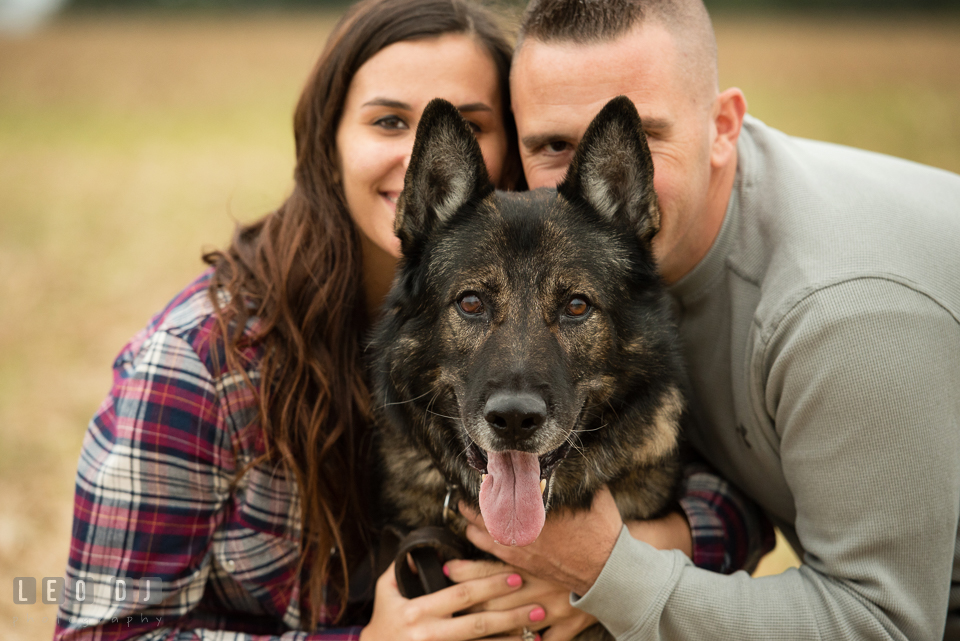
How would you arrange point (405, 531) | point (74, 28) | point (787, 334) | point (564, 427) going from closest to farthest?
point (564, 427)
point (787, 334)
point (405, 531)
point (74, 28)

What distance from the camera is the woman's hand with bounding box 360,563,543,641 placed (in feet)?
8.15

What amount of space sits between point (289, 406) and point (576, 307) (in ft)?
3.54

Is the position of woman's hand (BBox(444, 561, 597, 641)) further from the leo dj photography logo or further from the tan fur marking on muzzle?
the leo dj photography logo

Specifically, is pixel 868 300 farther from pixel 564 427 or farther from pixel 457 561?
pixel 457 561

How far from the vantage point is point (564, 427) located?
222 centimetres

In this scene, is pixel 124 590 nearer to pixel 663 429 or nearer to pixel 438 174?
pixel 438 174

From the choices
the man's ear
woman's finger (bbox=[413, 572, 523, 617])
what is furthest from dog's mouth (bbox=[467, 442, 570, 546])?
the man's ear

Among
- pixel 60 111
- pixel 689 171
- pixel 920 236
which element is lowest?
pixel 60 111

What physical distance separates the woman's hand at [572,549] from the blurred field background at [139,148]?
1827 mm

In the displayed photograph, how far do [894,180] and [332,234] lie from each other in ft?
6.97

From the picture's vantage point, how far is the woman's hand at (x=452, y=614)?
2484mm

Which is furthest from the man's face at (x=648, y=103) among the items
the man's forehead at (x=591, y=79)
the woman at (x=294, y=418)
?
the woman at (x=294, y=418)

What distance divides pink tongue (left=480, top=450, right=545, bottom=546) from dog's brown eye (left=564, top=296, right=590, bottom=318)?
47 cm

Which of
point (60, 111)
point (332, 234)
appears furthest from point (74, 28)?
point (332, 234)
